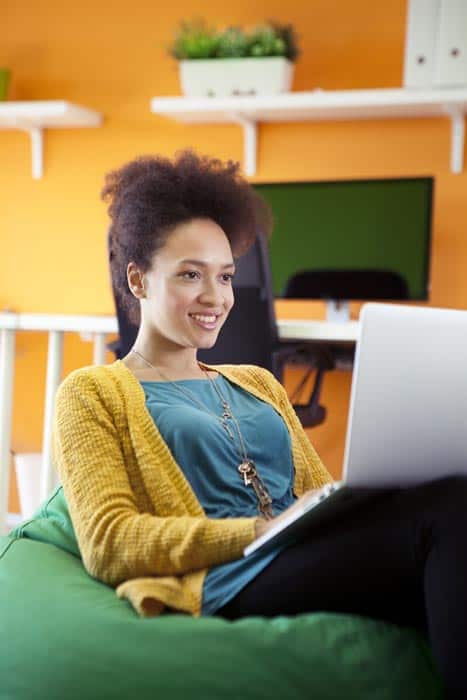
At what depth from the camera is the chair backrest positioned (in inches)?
136

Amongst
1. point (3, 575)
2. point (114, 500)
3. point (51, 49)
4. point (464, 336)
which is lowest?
point (3, 575)

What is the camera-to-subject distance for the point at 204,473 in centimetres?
150

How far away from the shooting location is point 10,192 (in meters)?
4.19

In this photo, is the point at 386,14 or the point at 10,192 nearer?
the point at 386,14

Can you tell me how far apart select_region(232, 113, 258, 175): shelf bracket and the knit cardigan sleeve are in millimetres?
2479

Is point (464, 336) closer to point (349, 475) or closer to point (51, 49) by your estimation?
point (349, 475)

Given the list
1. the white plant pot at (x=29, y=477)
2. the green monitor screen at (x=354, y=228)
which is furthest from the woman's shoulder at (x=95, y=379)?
the white plant pot at (x=29, y=477)

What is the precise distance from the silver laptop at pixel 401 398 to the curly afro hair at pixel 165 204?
1.80 ft

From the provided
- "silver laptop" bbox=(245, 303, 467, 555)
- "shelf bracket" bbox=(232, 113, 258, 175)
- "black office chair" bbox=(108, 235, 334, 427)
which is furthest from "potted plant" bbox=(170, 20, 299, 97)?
"silver laptop" bbox=(245, 303, 467, 555)

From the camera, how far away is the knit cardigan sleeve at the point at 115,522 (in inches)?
51.8

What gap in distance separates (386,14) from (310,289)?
3.18 feet

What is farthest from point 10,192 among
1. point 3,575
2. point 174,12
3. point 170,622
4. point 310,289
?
point 170,622

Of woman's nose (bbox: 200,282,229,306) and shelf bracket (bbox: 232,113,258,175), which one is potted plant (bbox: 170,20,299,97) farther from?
woman's nose (bbox: 200,282,229,306)

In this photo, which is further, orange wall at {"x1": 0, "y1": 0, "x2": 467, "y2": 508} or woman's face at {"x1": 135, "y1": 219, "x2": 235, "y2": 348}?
orange wall at {"x1": 0, "y1": 0, "x2": 467, "y2": 508}
